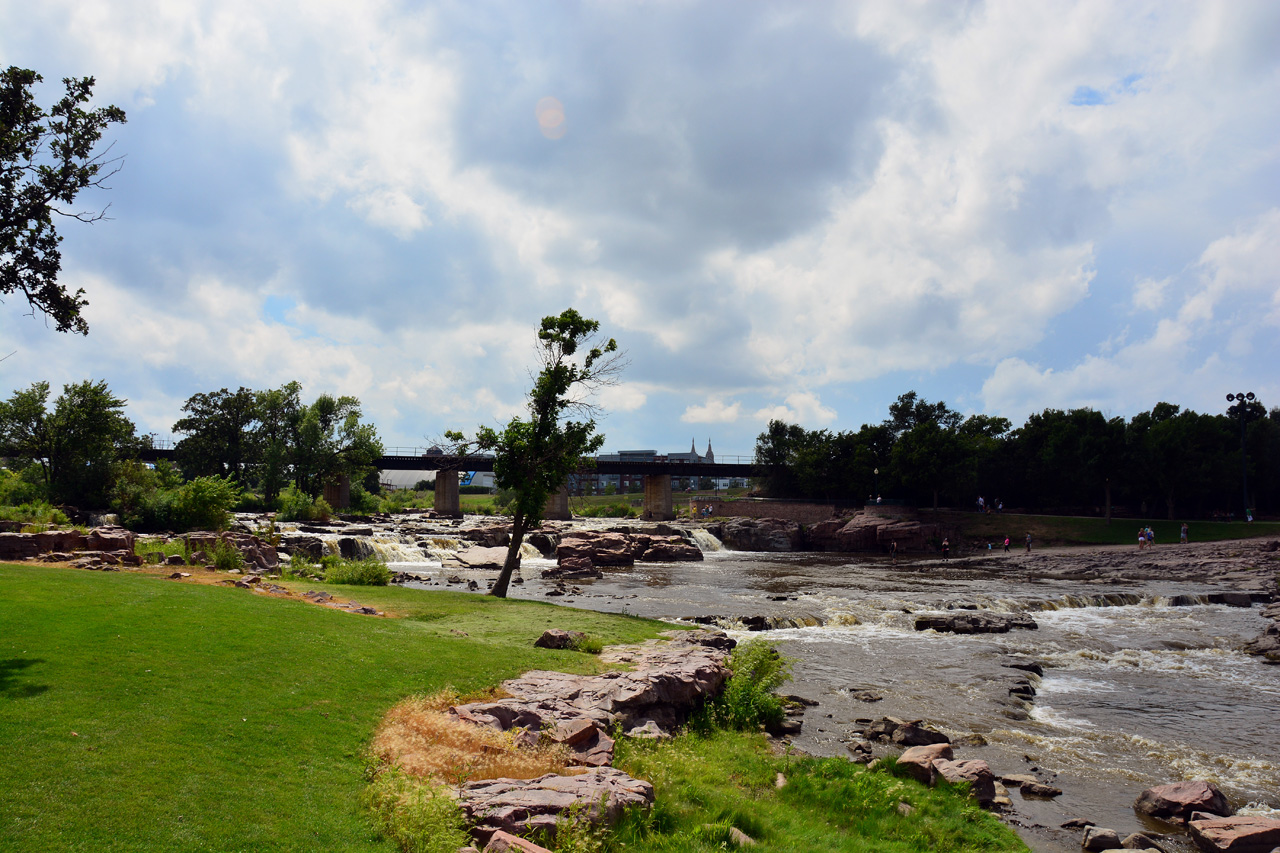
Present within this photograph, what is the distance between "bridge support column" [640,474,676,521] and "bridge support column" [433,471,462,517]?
2698cm

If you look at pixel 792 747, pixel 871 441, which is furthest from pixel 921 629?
pixel 871 441

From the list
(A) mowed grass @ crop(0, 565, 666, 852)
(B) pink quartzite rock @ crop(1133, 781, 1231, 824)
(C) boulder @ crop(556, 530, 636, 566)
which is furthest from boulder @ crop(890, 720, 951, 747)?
(C) boulder @ crop(556, 530, 636, 566)

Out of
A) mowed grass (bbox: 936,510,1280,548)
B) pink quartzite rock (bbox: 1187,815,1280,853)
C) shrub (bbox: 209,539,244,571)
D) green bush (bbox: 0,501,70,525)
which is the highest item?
green bush (bbox: 0,501,70,525)

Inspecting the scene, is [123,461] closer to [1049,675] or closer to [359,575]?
[359,575]

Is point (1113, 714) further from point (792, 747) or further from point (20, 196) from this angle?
point (20, 196)

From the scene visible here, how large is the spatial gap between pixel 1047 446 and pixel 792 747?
8160cm

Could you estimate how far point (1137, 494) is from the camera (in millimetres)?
72938

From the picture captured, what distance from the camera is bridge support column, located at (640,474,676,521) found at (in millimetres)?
97250

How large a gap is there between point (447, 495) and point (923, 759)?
282ft

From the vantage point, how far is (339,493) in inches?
3022

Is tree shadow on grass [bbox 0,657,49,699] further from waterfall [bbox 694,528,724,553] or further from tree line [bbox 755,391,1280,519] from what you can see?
tree line [bbox 755,391,1280,519]

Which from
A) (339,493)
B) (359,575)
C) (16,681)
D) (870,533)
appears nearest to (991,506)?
(870,533)

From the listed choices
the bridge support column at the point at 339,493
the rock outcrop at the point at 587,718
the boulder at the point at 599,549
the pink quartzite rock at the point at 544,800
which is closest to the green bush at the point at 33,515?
the boulder at the point at 599,549

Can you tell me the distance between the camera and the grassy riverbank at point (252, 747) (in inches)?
245
